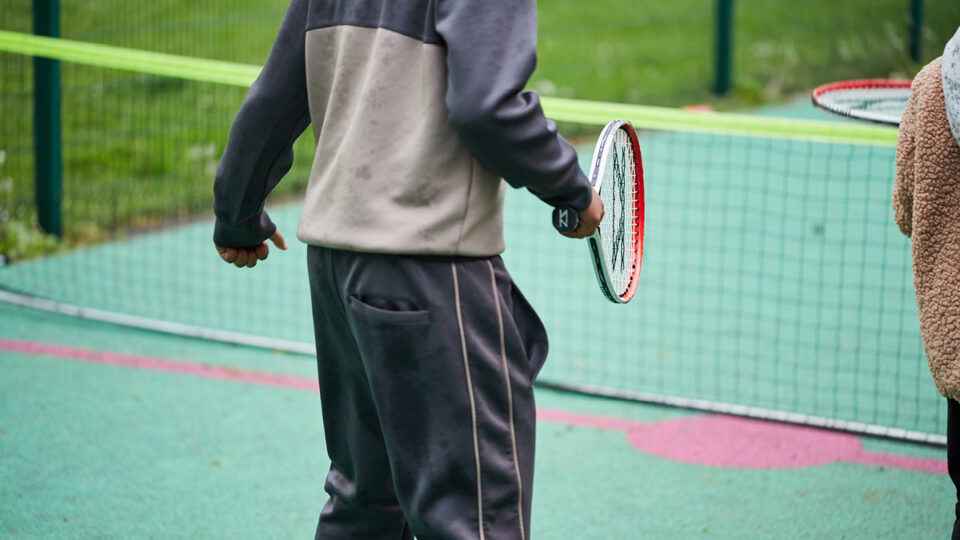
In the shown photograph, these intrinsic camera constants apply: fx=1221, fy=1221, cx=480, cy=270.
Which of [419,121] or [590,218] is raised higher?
[419,121]

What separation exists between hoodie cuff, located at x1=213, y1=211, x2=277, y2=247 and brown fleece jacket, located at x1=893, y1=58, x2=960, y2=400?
139 centimetres

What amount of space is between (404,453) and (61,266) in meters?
4.61

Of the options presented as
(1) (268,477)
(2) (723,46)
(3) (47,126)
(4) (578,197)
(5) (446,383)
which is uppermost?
(4) (578,197)

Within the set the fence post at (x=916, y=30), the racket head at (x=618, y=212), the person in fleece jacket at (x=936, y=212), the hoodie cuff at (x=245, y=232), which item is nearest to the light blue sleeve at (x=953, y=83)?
the person in fleece jacket at (x=936, y=212)

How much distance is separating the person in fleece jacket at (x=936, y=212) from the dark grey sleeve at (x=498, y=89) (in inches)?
33.1

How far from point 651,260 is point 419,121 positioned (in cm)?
446

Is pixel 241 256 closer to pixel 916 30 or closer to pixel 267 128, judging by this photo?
pixel 267 128

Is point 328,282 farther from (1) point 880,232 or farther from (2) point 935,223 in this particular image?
(1) point 880,232

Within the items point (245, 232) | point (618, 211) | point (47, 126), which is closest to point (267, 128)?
point (245, 232)

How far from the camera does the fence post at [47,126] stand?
6.45 meters

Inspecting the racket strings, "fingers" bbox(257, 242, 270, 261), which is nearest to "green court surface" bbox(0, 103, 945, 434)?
the racket strings

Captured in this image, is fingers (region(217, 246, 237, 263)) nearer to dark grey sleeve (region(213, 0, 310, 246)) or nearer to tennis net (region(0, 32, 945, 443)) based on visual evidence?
dark grey sleeve (region(213, 0, 310, 246))

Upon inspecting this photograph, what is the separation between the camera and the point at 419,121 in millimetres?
2256

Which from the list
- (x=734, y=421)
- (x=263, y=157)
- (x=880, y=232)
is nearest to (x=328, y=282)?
(x=263, y=157)
